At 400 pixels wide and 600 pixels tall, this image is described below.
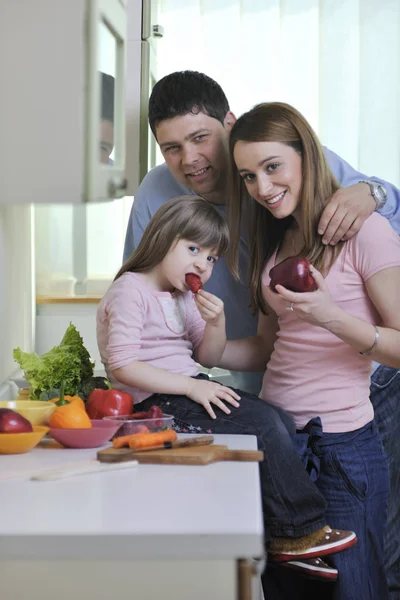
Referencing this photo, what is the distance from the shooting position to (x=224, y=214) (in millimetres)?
2322

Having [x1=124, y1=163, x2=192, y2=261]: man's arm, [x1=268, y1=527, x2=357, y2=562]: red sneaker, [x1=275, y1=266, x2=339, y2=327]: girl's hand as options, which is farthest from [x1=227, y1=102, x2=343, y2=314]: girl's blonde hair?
[x1=268, y1=527, x2=357, y2=562]: red sneaker

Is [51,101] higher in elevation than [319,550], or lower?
higher

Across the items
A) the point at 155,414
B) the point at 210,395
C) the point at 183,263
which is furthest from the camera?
the point at 183,263

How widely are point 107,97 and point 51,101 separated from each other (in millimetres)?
110

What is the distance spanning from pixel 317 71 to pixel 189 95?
1.39 metres

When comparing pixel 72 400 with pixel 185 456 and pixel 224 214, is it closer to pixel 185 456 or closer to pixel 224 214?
pixel 185 456

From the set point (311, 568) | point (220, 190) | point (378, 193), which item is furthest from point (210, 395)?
point (220, 190)

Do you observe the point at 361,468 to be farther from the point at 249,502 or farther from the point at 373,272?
the point at 249,502

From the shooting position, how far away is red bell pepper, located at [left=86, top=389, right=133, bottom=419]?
1686mm

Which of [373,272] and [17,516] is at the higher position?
[373,272]

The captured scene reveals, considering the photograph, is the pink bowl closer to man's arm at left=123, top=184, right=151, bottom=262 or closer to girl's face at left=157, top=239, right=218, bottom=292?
girl's face at left=157, top=239, right=218, bottom=292

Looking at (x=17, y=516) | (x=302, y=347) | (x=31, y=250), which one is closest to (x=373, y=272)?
(x=302, y=347)

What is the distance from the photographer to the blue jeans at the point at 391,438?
7.96 feet

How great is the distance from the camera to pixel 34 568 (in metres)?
1.06
